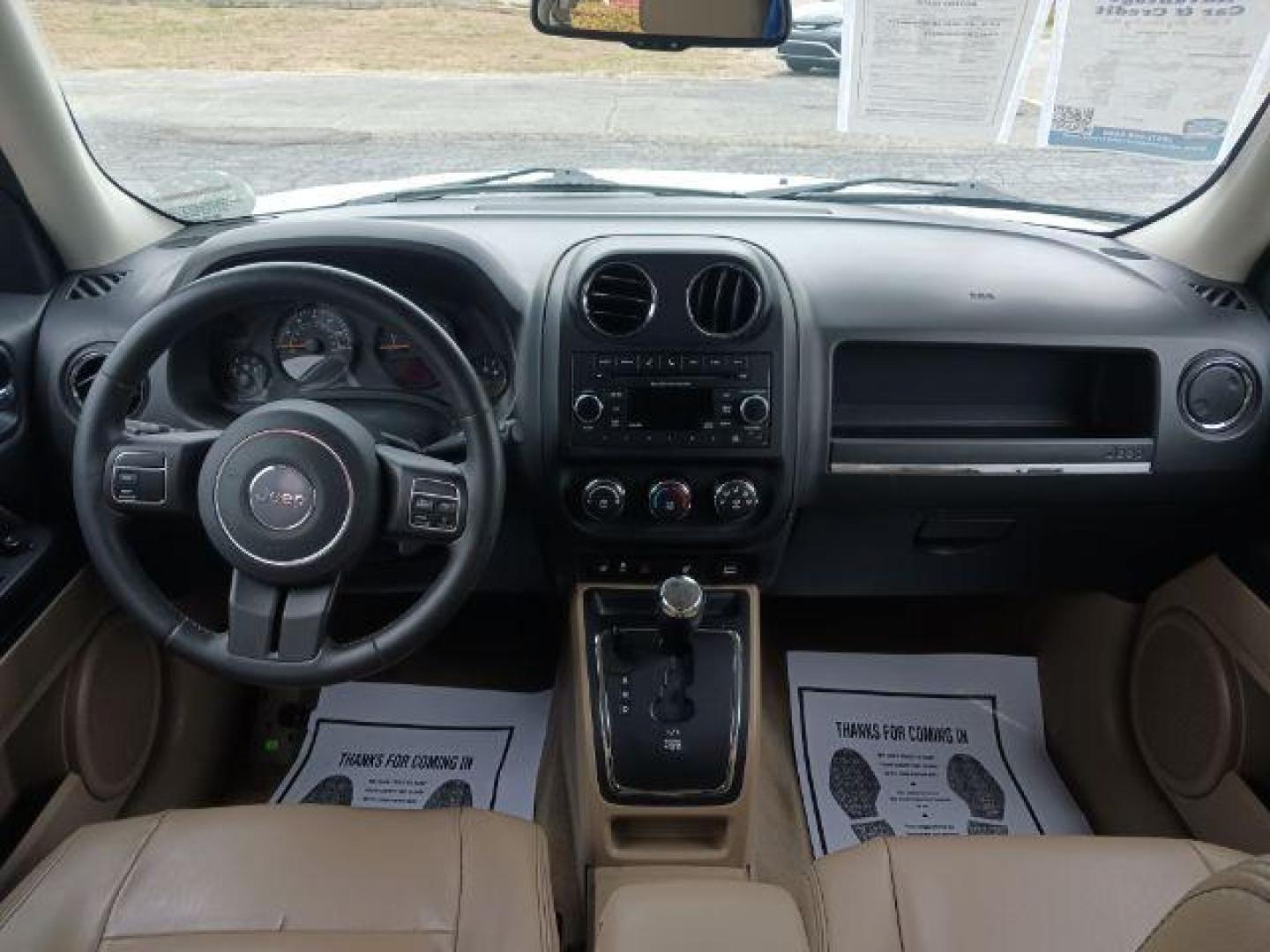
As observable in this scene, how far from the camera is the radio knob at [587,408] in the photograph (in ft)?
5.99

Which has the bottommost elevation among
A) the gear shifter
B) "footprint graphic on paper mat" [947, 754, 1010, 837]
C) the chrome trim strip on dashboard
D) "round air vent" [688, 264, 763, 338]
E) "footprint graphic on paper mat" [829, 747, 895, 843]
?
"footprint graphic on paper mat" [947, 754, 1010, 837]

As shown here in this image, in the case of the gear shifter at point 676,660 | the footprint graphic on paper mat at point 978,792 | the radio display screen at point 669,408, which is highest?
the radio display screen at point 669,408

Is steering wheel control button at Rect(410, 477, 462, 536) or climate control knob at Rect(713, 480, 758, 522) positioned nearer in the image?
steering wheel control button at Rect(410, 477, 462, 536)

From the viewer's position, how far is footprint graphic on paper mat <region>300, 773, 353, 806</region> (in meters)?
2.31

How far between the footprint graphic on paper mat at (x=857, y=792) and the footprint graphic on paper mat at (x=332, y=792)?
3.22 ft

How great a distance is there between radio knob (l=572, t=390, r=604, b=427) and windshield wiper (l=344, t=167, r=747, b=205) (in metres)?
0.56

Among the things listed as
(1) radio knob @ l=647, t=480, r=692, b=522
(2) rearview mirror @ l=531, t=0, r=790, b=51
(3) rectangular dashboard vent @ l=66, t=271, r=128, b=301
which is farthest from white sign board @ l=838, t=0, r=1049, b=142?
(3) rectangular dashboard vent @ l=66, t=271, r=128, b=301

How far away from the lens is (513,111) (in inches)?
87.4

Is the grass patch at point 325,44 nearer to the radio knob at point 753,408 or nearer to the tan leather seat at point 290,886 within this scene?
the radio knob at point 753,408

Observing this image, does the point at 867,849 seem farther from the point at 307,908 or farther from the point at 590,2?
the point at 590,2

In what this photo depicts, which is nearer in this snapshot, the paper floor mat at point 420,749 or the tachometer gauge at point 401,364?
the tachometer gauge at point 401,364

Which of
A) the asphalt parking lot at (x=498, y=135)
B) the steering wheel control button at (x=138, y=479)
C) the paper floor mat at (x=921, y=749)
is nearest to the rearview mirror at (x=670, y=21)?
the asphalt parking lot at (x=498, y=135)

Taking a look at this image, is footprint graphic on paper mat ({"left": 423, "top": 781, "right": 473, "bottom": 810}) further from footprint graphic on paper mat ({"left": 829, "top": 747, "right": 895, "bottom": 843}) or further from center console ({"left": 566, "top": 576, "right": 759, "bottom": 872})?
footprint graphic on paper mat ({"left": 829, "top": 747, "right": 895, "bottom": 843})

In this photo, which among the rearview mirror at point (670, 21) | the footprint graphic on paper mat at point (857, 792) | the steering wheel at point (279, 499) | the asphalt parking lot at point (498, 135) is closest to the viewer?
the steering wheel at point (279, 499)
